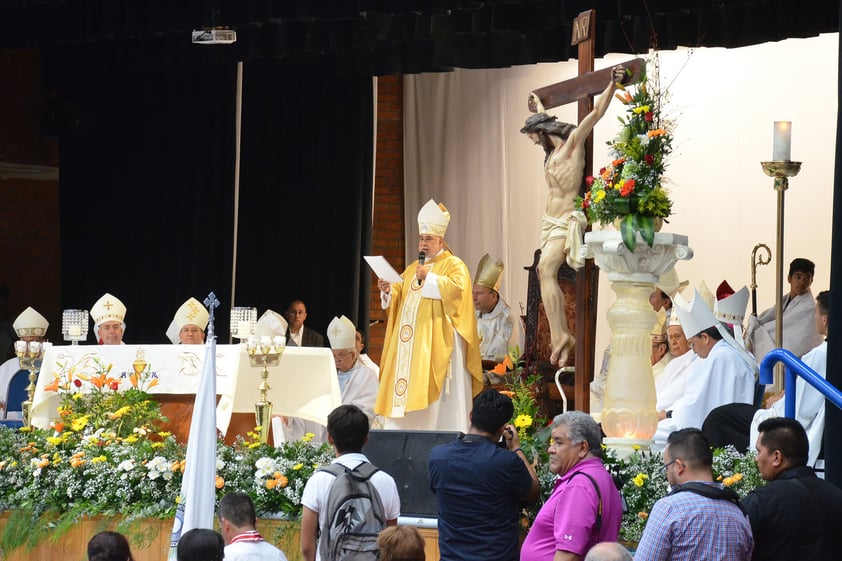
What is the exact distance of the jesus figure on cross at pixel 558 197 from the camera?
735cm

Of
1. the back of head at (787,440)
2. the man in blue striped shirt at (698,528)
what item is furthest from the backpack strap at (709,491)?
the back of head at (787,440)

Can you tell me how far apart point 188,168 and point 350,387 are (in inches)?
135

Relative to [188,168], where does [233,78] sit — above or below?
above

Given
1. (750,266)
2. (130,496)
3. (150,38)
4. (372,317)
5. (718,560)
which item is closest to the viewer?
(718,560)

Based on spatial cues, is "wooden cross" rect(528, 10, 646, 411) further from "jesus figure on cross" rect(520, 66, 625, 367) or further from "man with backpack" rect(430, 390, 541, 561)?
"man with backpack" rect(430, 390, 541, 561)

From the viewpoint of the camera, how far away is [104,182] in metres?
11.9

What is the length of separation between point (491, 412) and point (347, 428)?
0.50 m

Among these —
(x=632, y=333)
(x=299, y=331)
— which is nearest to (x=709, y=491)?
(x=632, y=333)

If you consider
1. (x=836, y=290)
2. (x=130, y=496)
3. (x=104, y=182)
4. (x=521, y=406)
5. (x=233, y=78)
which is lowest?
(x=130, y=496)

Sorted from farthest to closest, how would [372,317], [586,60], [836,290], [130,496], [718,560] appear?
[372,317] → [586,60] → [130,496] → [836,290] → [718,560]

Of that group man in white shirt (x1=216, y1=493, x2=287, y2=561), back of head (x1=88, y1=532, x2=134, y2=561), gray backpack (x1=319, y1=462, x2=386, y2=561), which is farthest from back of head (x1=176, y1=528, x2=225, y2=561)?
gray backpack (x1=319, y1=462, x2=386, y2=561)

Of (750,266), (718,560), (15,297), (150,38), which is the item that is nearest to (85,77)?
(150,38)

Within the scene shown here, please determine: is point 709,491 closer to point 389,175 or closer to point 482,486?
point 482,486

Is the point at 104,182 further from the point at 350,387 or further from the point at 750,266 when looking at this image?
the point at 750,266
